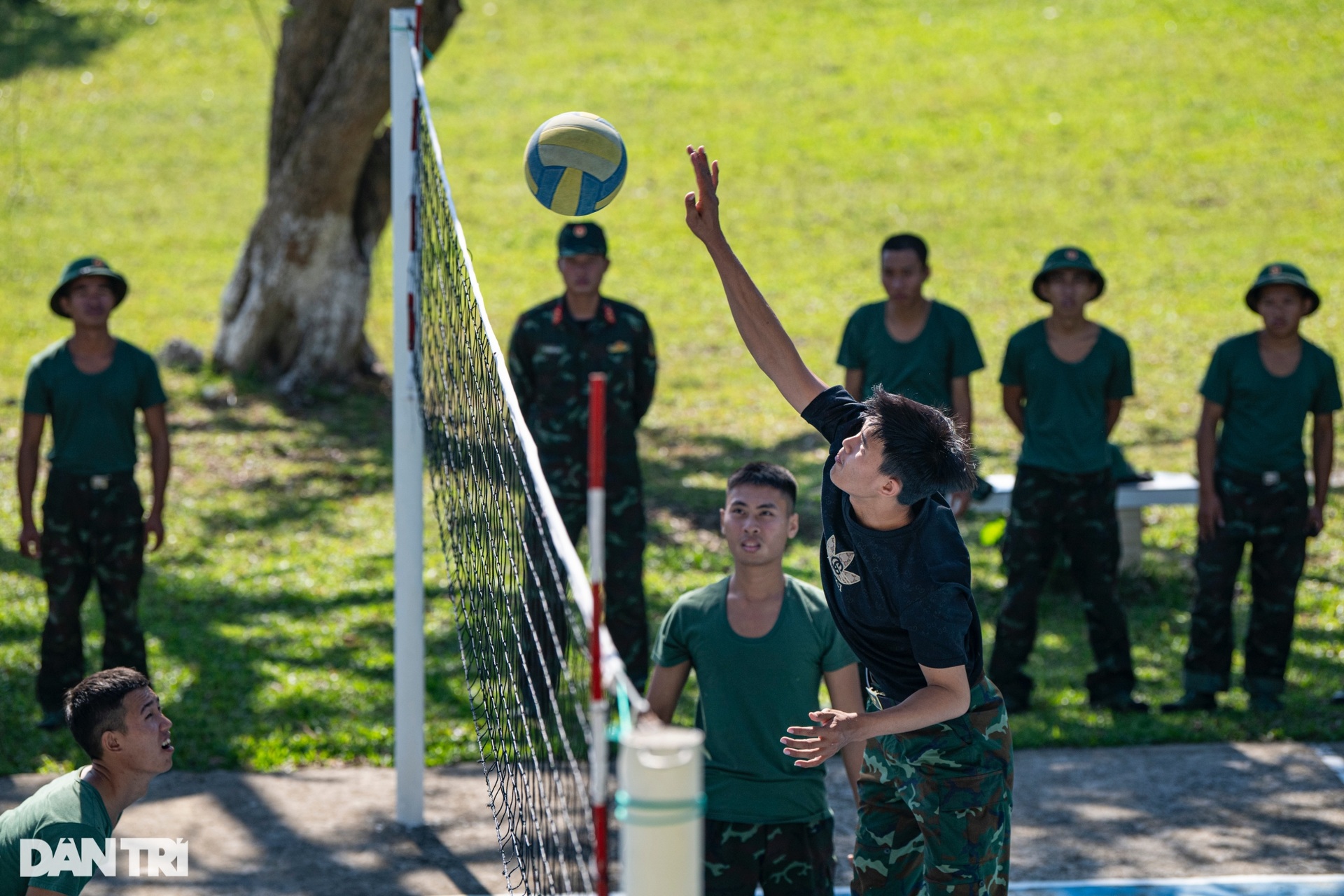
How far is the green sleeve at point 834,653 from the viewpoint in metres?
4.71

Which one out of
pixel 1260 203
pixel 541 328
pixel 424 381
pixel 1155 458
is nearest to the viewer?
pixel 424 381

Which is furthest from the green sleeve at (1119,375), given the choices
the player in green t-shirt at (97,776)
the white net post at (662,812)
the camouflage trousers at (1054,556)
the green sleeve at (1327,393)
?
the white net post at (662,812)

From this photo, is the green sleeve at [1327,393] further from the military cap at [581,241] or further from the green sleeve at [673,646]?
the green sleeve at [673,646]

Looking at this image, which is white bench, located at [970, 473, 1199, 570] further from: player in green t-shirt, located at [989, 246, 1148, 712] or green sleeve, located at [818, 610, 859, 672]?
green sleeve, located at [818, 610, 859, 672]

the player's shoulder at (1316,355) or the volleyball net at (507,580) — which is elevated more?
the player's shoulder at (1316,355)

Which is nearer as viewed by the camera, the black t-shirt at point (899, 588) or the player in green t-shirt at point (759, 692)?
the black t-shirt at point (899, 588)

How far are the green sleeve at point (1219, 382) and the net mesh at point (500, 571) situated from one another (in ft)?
11.3

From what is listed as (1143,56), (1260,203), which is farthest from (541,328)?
(1143,56)

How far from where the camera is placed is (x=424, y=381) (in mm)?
6340

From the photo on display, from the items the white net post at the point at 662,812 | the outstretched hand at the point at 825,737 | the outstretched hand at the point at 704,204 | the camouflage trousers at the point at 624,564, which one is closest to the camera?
the white net post at the point at 662,812

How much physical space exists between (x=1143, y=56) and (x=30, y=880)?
27.4m

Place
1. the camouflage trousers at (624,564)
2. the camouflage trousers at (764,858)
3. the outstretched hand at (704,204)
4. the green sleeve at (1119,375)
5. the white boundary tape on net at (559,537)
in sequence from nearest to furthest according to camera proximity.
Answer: the white boundary tape on net at (559,537)
the camouflage trousers at (764,858)
the outstretched hand at (704,204)
the camouflage trousers at (624,564)
the green sleeve at (1119,375)

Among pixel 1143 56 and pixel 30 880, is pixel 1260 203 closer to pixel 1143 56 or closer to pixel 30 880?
pixel 1143 56

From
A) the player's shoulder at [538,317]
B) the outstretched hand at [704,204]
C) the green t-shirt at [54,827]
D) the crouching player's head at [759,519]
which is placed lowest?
the green t-shirt at [54,827]
